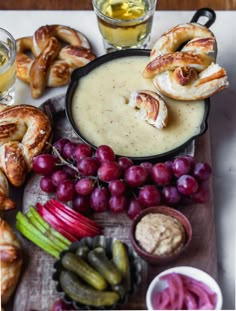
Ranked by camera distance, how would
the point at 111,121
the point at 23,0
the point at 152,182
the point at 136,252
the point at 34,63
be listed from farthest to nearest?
the point at 23,0
the point at 34,63
the point at 111,121
the point at 152,182
the point at 136,252

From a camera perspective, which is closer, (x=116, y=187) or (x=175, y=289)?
(x=175, y=289)

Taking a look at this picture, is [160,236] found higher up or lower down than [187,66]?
lower down

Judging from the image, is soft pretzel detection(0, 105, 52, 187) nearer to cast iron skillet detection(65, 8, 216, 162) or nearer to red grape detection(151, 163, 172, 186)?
cast iron skillet detection(65, 8, 216, 162)

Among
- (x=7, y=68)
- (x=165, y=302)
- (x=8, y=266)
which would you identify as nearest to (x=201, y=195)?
(x=165, y=302)

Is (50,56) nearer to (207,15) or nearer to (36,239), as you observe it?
(207,15)

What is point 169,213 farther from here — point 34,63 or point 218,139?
point 34,63

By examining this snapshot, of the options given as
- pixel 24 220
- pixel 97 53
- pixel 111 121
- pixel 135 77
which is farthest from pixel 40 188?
pixel 97 53

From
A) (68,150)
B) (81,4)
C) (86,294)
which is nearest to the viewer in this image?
(86,294)
